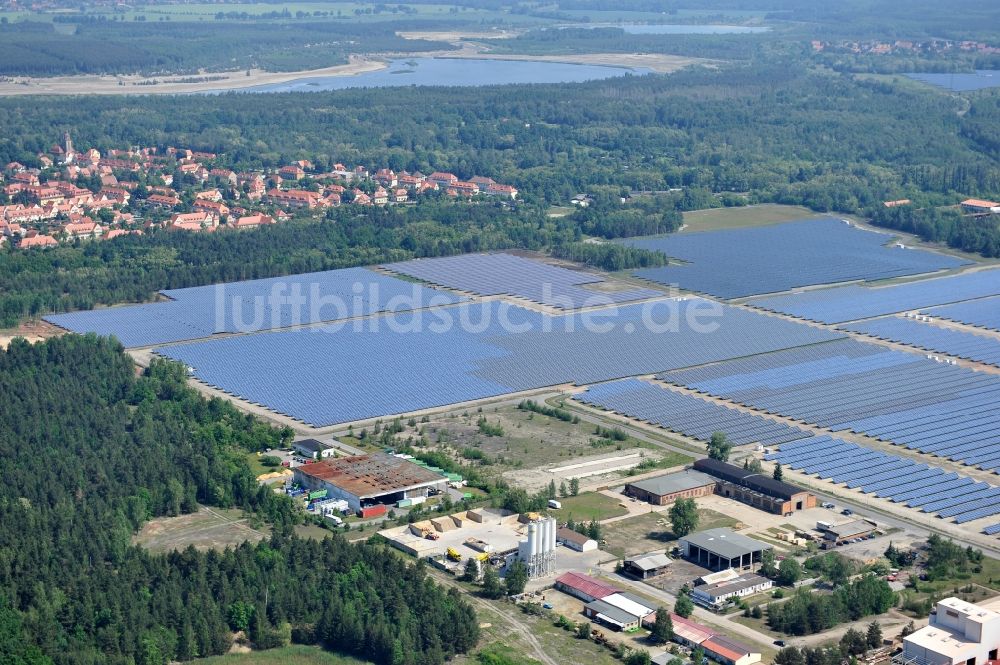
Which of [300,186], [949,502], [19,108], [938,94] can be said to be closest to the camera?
[949,502]

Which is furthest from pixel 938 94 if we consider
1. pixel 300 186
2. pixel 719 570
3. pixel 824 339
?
pixel 719 570

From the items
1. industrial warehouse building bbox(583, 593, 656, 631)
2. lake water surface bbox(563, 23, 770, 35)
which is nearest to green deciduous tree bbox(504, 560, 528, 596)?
industrial warehouse building bbox(583, 593, 656, 631)

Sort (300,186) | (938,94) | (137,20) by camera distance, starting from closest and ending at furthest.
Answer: (300,186) < (938,94) < (137,20)

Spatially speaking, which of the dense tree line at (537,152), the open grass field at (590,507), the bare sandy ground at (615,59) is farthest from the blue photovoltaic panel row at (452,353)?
the bare sandy ground at (615,59)

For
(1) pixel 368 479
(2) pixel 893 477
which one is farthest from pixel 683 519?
(1) pixel 368 479

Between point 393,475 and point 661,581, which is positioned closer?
point 661,581

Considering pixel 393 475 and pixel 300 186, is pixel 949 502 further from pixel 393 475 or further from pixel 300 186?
pixel 300 186

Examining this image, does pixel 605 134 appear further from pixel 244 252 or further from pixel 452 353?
pixel 452 353
